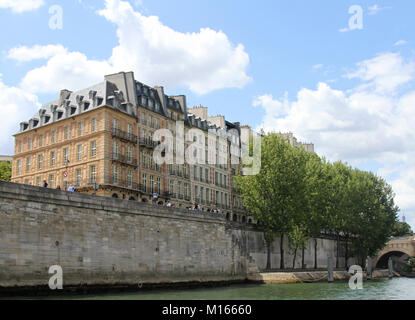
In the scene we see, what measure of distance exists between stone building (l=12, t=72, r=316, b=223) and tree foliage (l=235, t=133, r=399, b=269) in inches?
322

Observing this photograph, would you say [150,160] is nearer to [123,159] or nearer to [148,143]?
[148,143]

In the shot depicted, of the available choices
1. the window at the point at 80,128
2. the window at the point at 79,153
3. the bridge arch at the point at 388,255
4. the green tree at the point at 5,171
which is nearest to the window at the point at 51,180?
the window at the point at 79,153

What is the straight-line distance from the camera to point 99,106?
48.9 m

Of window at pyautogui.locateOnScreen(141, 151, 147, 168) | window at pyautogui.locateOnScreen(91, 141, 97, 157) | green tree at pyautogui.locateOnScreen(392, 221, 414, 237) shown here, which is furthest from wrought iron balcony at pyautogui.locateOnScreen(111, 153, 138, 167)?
green tree at pyautogui.locateOnScreen(392, 221, 414, 237)

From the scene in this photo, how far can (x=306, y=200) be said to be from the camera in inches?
2007

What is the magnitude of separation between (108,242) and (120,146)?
72.9 feet

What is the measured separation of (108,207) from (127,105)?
78.5ft

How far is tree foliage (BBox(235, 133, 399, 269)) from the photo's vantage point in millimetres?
49750

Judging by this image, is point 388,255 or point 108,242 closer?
point 108,242

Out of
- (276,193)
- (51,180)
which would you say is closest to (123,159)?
(51,180)

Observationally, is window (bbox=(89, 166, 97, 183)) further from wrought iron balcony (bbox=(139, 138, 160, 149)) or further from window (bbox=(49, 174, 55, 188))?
wrought iron balcony (bbox=(139, 138, 160, 149))

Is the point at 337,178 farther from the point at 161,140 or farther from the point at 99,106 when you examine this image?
the point at 99,106

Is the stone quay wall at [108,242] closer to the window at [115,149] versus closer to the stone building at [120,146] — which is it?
the stone building at [120,146]
